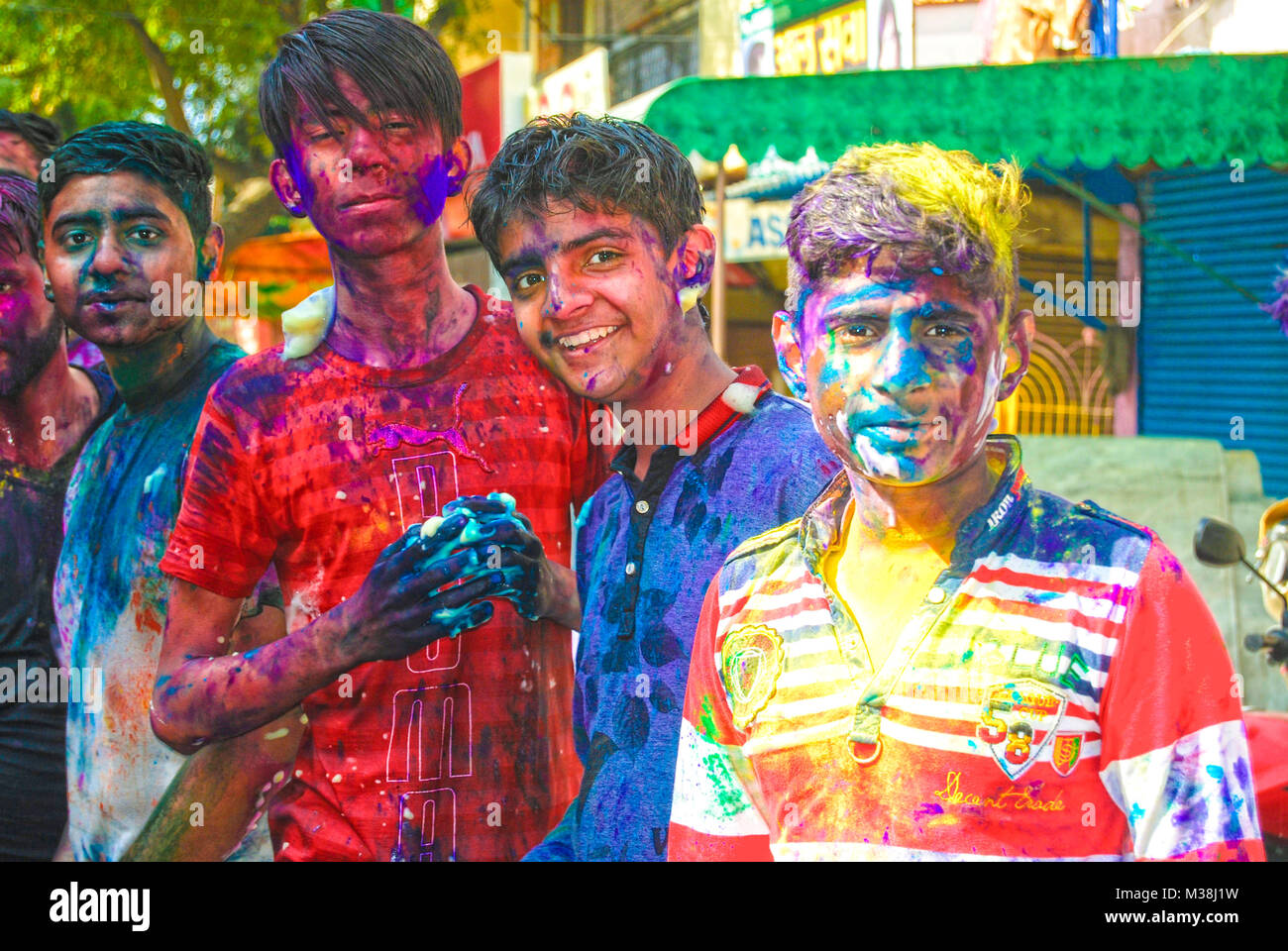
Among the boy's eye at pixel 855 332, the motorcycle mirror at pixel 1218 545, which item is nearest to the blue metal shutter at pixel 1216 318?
the motorcycle mirror at pixel 1218 545

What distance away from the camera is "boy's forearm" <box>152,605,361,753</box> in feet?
9.56

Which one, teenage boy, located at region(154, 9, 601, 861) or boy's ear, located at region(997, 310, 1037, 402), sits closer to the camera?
boy's ear, located at region(997, 310, 1037, 402)

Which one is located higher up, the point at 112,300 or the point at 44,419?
the point at 112,300

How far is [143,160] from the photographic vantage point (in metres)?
3.29

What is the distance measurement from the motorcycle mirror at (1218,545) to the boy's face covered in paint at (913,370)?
970 millimetres

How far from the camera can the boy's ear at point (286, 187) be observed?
301 centimetres

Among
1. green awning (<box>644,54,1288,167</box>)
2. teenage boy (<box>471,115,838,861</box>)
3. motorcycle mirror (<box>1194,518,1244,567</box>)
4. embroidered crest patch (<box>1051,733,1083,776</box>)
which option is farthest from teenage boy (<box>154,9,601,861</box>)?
green awning (<box>644,54,1288,167</box>)

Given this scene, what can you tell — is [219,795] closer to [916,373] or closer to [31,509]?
[31,509]

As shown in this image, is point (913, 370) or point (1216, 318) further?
point (1216, 318)

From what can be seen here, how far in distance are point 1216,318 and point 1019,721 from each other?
537 cm

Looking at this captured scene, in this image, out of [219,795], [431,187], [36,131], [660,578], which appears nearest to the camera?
[660,578]

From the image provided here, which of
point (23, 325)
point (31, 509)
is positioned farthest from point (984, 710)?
point (23, 325)

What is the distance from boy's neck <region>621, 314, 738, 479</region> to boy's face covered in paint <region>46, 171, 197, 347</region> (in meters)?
1.42

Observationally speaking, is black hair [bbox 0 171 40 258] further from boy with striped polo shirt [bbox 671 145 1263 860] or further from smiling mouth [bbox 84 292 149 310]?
boy with striped polo shirt [bbox 671 145 1263 860]
